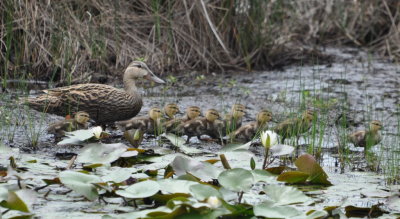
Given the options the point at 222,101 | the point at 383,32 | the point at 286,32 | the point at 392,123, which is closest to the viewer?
the point at 392,123

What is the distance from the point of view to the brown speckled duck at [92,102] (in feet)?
22.2

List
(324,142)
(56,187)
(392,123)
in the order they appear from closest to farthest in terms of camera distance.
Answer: (56,187), (324,142), (392,123)

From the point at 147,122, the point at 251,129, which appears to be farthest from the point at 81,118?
the point at 251,129

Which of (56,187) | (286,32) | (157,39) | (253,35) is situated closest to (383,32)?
(286,32)

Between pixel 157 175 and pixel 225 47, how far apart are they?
16.7ft

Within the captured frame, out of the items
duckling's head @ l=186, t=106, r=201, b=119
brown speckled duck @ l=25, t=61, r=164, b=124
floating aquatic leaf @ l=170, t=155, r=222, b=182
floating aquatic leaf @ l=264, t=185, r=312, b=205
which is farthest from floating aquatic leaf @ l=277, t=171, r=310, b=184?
brown speckled duck @ l=25, t=61, r=164, b=124

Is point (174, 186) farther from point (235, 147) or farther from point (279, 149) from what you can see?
point (235, 147)

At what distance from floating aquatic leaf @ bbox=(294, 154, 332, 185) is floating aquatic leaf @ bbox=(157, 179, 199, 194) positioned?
3.04ft

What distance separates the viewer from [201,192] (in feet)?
12.5

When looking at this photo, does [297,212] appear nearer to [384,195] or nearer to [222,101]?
[384,195]

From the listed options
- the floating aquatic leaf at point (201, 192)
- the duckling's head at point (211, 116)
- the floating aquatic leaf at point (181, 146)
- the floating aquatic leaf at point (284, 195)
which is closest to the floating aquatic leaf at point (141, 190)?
the floating aquatic leaf at point (201, 192)

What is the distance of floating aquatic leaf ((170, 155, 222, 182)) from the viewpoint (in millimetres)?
4371

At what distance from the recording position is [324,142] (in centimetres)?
663

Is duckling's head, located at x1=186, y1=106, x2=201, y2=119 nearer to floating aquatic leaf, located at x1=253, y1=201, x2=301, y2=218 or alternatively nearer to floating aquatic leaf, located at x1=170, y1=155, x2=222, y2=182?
floating aquatic leaf, located at x1=170, y1=155, x2=222, y2=182
